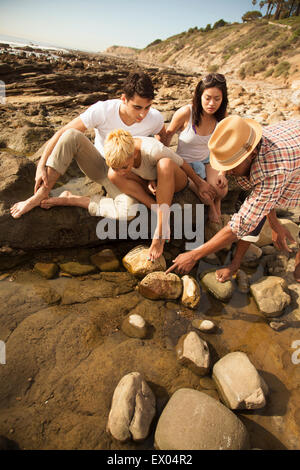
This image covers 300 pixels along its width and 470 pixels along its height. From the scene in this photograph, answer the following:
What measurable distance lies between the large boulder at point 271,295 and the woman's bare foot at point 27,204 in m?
2.30

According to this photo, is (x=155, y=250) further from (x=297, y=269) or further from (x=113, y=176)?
(x=297, y=269)

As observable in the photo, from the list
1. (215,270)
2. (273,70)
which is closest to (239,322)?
(215,270)

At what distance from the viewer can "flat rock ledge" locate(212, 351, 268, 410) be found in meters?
1.77

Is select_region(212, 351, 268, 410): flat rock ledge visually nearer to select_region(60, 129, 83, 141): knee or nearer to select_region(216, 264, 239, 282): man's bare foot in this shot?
select_region(216, 264, 239, 282): man's bare foot

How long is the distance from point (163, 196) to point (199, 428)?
1872mm

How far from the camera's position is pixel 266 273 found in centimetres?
299

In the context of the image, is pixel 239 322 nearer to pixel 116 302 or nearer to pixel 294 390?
pixel 294 390

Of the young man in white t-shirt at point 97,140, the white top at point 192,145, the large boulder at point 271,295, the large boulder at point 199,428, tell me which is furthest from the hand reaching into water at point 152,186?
the large boulder at point 199,428

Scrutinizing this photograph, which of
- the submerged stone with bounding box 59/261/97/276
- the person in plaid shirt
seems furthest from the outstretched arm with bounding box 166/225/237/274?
the submerged stone with bounding box 59/261/97/276

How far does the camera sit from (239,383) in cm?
183

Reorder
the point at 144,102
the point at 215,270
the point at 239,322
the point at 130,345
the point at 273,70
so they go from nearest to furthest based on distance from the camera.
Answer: the point at 130,345, the point at 239,322, the point at 144,102, the point at 215,270, the point at 273,70

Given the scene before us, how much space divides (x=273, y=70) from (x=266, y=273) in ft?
65.9

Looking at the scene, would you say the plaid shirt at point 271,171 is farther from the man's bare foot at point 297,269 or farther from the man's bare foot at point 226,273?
the man's bare foot at point 297,269

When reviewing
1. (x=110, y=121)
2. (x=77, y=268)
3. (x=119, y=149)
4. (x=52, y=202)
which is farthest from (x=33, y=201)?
A: (x=110, y=121)
